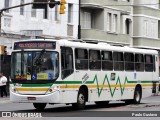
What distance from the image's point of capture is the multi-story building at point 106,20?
4931 cm

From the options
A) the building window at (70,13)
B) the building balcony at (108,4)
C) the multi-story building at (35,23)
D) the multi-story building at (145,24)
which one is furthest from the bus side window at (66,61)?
the multi-story building at (145,24)

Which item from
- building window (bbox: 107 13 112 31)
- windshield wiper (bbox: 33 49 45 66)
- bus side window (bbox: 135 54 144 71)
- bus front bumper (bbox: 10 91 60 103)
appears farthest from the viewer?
building window (bbox: 107 13 112 31)

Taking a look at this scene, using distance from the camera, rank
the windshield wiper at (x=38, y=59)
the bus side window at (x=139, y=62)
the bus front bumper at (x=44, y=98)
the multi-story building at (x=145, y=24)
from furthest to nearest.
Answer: the multi-story building at (x=145, y=24)
the bus side window at (x=139, y=62)
the windshield wiper at (x=38, y=59)
the bus front bumper at (x=44, y=98)

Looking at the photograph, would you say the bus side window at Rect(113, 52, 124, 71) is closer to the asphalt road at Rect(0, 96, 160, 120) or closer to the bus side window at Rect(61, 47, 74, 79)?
the asphalt road at Rect(0, 96, 160, 120)

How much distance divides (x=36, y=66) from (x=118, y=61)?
602 cm

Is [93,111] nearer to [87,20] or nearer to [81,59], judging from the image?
[81,59]

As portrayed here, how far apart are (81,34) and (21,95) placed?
87.1 ft

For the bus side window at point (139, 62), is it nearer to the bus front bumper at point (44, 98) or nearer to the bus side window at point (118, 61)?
the bus side window at point (118, 61)

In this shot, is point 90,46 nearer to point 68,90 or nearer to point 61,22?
point 68,90

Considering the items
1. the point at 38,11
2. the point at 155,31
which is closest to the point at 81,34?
the point at 38,11

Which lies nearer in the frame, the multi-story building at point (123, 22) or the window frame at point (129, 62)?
the window frame at point (129, 62)

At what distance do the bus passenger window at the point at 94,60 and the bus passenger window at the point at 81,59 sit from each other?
377 millimetres

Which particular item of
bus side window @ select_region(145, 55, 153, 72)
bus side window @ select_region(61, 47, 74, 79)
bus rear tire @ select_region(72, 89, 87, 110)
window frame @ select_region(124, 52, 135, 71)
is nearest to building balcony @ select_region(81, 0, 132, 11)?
bus side window @ select_region(145, 55, 153, 72)

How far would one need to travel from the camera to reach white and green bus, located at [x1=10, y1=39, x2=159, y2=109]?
22.2 metres
